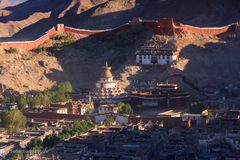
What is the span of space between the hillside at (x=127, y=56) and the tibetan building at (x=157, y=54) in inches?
29.2

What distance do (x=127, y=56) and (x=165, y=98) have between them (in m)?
11.8

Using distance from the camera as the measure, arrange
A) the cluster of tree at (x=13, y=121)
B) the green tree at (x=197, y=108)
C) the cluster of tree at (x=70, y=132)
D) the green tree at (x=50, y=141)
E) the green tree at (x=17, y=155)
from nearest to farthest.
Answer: the green tree at (x=17, y=155), the green tree at (x=50, y=141), the cluster of tree at (x=70, y=132), the cluster of tree at (x=13, y=121), the green tree at (x=197, y=108)

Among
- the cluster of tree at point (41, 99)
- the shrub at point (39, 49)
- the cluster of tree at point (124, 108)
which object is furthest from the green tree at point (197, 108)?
the shrub at point (39, 49)

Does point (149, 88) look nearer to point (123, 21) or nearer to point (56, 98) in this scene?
point (56, 98)

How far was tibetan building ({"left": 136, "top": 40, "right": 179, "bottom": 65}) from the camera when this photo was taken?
59.7 meters

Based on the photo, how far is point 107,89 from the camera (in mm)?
53406

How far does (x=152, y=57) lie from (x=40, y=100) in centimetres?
1201

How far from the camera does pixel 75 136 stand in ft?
127

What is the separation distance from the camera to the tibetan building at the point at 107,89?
53031mm

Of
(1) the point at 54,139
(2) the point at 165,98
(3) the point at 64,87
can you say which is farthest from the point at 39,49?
(1) the point at 54,139

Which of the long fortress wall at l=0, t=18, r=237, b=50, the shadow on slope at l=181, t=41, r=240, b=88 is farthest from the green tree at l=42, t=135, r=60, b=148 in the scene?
the long fortress wall at l=0, t=18, r=237, b=50

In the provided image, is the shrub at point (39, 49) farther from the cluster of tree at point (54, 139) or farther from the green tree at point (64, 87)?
the cluster of tree at point (54, 139)

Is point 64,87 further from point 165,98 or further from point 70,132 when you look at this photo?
point 70,132

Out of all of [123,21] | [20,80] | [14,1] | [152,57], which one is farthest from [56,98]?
[14,1]
